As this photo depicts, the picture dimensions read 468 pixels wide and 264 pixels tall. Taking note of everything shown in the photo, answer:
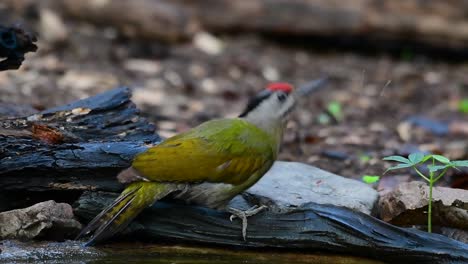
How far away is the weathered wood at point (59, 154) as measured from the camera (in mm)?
3986

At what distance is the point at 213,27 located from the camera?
1012 cm

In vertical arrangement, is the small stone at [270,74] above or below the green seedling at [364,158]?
above

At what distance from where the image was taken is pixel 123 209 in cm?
372

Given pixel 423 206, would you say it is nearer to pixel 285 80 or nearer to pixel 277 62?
pixel 285 80

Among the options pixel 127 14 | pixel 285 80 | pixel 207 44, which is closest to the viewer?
pixel 127 14

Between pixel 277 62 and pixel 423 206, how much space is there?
591cm

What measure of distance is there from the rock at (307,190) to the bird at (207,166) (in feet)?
0.99

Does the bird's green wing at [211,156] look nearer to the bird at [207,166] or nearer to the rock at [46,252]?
the bird at [207,166]

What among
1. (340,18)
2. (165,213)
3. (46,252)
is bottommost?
(46,252)

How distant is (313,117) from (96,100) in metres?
3.82

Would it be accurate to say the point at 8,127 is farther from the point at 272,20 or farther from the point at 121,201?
the point at 272,20

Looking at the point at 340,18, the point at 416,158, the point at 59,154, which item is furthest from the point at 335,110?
the point at 59,154

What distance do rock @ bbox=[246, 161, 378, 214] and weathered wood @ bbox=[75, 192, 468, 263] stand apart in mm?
304

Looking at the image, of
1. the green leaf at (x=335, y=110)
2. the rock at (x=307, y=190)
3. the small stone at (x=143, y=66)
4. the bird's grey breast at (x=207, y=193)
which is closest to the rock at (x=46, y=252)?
the bird's grey breast at (x=207, y=193)
